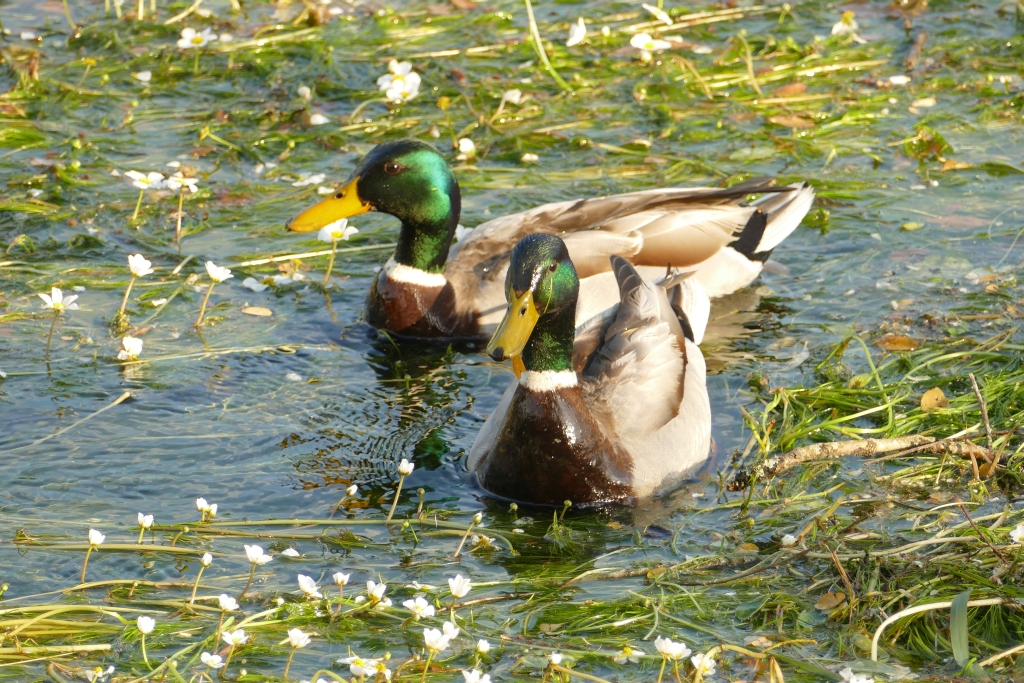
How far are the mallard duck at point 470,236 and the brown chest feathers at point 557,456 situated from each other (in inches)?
72.6

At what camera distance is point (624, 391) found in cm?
566

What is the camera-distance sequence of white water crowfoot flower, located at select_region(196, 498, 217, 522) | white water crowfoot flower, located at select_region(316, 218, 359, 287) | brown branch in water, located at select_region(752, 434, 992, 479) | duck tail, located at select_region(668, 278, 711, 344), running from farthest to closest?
white water crowfoot flower, located at select_region(316, 218, 359, 287), duck tail, located at select_region(668, 278, 711, 344), brown branch in water, located at select_region(752, 434, 992, 479), white water crowfoot flower, located at select_region(196, 498, 217, 522)

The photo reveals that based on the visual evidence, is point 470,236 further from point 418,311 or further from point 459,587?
point 459,587

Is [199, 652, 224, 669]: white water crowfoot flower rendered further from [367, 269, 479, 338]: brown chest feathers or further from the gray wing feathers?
[367, 269, 479, 338]: brown chest feathers

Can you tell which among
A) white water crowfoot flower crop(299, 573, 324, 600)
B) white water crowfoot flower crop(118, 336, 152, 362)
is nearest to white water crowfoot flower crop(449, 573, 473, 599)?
white water crowfoot flower crop(299, 573, 324, 600)

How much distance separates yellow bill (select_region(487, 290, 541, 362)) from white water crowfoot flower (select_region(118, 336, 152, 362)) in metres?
2.13

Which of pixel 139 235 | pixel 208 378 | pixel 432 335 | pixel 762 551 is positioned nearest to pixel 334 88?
pixel 139 235

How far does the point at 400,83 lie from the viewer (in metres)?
9.01

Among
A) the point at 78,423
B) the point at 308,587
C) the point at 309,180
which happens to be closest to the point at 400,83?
the point at 309,180

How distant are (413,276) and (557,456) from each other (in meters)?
2.20

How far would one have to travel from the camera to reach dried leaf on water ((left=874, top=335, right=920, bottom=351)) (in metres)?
6.65

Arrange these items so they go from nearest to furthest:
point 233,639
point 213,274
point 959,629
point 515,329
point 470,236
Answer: point 233,639, point 959,629, point 515,329, point 213,274, point 470,236

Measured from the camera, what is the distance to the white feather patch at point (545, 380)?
5355mm

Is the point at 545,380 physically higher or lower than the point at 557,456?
higher
